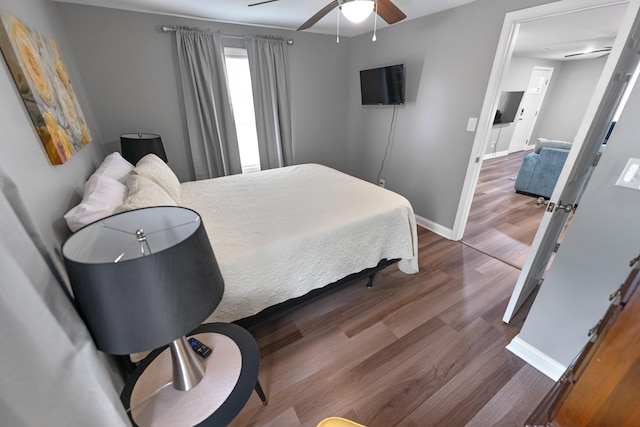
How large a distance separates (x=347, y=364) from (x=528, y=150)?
8.40 metres

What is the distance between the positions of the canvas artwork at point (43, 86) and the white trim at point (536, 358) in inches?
108

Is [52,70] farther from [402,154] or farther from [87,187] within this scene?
[402,154]

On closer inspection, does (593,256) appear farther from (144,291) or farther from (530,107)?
(530,107)

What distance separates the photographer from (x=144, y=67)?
265cm

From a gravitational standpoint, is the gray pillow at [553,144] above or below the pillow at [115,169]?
below

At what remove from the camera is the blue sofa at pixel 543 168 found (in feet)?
11.9

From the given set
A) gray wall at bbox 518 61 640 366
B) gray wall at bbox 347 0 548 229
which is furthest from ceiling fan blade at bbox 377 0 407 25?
gray wall at bbox 518 61 640 366

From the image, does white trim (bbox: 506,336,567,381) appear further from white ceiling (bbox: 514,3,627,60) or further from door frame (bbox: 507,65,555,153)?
door frame (bbox: 507,65,555,153)

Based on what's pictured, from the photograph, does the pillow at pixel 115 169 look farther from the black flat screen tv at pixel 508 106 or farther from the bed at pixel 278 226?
the black flat screen tv at pixel 508 106

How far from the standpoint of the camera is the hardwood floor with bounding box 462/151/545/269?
2.72m

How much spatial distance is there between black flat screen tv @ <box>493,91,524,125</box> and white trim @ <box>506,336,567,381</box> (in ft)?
19.1

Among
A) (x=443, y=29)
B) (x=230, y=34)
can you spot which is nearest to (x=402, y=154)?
(x=443, y=29)

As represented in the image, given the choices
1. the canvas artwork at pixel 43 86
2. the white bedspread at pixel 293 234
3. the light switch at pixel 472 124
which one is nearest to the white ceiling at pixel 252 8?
the light switch at pixel 472 124

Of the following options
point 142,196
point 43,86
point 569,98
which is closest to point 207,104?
point 43,86
